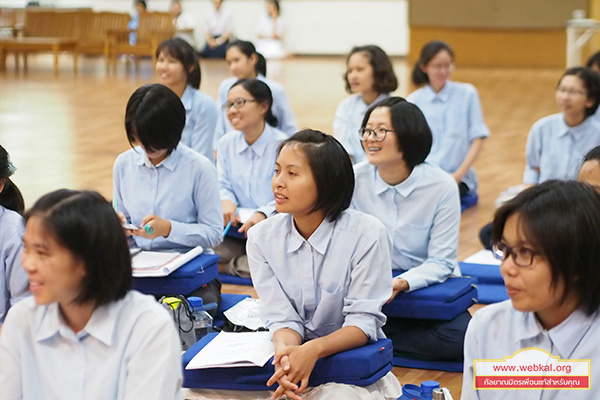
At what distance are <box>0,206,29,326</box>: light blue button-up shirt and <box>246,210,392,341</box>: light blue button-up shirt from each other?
2.27ft

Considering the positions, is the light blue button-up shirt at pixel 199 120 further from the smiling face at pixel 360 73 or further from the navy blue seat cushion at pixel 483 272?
the navy blue seat cushion at pixel 483 272

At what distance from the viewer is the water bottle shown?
3396 millimetres

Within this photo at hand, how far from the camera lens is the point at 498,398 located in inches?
73.6

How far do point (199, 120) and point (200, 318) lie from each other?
2.20 m

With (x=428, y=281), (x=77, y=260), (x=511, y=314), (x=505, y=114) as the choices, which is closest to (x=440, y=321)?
(x=428, y=281)

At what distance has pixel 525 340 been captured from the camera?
1.87 meters

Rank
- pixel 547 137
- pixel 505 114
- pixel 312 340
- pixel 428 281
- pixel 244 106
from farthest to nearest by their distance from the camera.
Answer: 1. pixel 505 114
2. pixel 547 137
3. pixel 244 106
4. pixel 428 281
5. pixel 312 340

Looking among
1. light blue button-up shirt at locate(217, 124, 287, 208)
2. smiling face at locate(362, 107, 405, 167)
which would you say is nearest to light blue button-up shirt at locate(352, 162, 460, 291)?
smiling face at locate(362, 107, 405, 167)

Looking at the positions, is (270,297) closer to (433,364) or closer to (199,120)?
(433,364)

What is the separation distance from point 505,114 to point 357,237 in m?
8.06

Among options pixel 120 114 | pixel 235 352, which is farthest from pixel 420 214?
pixel 120 114

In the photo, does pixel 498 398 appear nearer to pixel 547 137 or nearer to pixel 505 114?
pixel 547 137

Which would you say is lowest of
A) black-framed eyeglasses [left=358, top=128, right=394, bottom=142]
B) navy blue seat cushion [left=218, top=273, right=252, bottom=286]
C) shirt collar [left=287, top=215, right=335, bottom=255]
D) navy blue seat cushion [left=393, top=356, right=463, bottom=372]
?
navy blue seat cushion [left=393, top=356, right=463, bottom=372]

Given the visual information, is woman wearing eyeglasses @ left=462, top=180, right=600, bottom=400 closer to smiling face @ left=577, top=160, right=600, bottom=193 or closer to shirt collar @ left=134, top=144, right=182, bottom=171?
smiling face @ left=577, top=160, right=600, bottom=193
